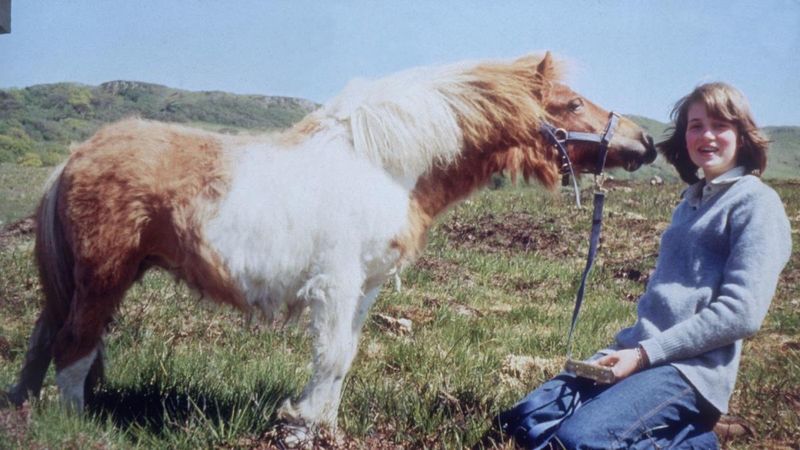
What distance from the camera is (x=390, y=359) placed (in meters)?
4.36

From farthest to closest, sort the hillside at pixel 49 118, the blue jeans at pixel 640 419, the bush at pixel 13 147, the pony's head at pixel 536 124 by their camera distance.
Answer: the bush at pixel 13 147 → the hillside at pixel 49 118 → the pony's head at pixel 536 124 → the blue jeans at pixel 640 419

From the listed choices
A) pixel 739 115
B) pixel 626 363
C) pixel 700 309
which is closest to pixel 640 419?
pixel 626 363

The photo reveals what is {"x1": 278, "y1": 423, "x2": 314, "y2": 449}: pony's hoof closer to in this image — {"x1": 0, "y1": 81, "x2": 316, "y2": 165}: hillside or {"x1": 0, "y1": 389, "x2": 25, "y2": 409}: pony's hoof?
{"x1": 0, "y1": 389, "x2": 25, "y2": 409}: pony's hoof

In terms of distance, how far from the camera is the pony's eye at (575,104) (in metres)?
3.41

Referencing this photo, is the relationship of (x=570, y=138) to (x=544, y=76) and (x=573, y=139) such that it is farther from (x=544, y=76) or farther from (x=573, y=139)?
(x=544, y=76)

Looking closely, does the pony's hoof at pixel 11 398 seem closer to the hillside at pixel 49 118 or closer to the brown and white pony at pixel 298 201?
the brown and white pony at pixel 298 201

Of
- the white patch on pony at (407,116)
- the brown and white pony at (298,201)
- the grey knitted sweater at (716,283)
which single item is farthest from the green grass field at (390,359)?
the white patch on pony at (407,116)

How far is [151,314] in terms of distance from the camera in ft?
15.7

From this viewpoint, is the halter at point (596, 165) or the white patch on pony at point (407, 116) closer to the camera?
the white patch on pony at point (407, 116)

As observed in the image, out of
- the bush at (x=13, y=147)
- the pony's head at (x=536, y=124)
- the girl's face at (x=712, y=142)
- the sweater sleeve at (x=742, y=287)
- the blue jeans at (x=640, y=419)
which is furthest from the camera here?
the bush at (x=13, y=147)

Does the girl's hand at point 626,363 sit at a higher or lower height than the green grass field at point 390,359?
higher

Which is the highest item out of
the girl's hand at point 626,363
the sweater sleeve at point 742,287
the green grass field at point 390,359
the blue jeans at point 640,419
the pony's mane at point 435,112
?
the pony's mane at point 435,112

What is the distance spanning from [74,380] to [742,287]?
311cm

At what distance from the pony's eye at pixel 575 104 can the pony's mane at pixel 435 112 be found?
0.16 m
